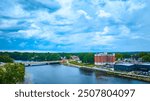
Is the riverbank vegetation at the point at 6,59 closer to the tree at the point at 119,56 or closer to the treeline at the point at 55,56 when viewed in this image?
the treeline at the point at 55,56

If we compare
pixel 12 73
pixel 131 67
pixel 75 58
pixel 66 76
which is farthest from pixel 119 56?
pixel 12 73

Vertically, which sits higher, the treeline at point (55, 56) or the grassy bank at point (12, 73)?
the treeline at point (55, 56)

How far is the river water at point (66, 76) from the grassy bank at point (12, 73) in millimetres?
53

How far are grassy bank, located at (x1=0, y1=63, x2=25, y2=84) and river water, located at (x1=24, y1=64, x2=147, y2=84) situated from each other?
5cm

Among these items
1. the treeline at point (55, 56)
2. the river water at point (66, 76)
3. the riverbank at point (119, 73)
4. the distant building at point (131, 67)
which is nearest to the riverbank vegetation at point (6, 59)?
the treeline at point (55, 56)

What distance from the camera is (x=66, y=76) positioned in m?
3.14

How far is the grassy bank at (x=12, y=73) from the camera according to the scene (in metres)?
3.14

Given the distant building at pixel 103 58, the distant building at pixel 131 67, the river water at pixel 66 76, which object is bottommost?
the river water at pixel 66 76

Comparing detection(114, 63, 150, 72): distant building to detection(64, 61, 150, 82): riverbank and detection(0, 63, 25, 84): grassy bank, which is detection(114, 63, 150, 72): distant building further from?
detection(0, 63, 25, 84): grassy bank

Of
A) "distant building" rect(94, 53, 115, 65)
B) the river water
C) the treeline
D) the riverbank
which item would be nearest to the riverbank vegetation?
the treeline

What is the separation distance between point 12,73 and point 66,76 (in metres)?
0.46

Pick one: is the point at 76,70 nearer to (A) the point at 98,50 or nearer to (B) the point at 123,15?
(A) the point at 98,50

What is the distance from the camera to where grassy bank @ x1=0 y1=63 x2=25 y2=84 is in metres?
3.14

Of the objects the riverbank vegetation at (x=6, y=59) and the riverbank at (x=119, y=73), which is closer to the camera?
the riverbank at (x=119, y=73)
